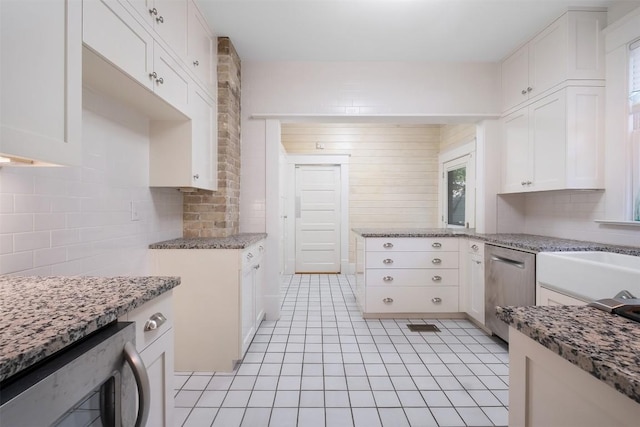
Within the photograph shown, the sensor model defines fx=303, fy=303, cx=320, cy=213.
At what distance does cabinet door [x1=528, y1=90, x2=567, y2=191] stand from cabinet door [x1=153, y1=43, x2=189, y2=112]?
2793mm

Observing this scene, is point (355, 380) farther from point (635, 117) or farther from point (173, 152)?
point (635, 117)

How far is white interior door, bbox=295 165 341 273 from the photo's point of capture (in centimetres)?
534

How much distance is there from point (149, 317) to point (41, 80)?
2.61ft

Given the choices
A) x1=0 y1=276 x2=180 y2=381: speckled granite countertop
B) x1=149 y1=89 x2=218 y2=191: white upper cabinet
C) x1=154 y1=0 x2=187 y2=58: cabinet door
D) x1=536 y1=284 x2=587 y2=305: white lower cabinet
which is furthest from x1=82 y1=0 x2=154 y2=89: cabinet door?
x1=536 y1=284 x2=587 y2=305: white lower cabinet

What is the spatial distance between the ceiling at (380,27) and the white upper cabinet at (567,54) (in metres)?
0.09

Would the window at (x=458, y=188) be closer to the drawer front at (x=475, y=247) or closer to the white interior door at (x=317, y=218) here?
the drawer front at (x=475, y=247)

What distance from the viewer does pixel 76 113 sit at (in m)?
1.03

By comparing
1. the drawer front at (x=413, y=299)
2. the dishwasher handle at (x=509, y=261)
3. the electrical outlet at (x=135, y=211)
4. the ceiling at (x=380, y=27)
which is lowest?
the drawer front at (x=413, y=299)

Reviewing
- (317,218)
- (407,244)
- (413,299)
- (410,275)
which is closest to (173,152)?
(407,244)

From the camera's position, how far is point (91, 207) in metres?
1.56

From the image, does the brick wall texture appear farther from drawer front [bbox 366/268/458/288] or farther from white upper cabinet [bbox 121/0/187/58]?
drawer front [bbox 366/268/458/288]

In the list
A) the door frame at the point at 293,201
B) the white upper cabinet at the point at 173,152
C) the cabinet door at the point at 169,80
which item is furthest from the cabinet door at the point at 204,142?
the door frame at the point at 293,201

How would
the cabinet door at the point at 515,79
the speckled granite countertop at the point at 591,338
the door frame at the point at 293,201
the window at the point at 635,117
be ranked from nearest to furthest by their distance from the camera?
the speckled granite countertop at the point at 591,338 → the window at the point at 635,117 → the cabinet door at the point at 515,79 → the door frame at the point at 293,201

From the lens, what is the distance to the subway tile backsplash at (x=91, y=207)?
118 centimetres
